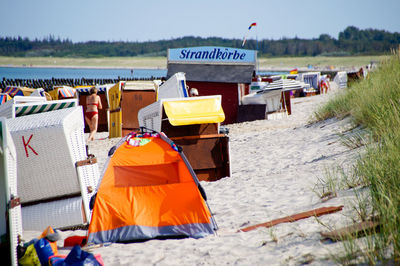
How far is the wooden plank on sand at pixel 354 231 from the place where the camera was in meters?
3.36

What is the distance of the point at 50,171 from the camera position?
17.1ft

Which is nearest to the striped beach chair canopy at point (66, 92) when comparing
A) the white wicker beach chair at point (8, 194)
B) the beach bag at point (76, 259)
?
the white wicker beach chair at point (8, 194)

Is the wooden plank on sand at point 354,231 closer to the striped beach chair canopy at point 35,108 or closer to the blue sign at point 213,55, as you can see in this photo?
the striped beach chair canopy at point 35,108

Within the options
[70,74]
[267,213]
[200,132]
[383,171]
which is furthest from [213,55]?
[70,74]

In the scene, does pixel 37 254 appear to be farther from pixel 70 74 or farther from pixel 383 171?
pixel 70 74

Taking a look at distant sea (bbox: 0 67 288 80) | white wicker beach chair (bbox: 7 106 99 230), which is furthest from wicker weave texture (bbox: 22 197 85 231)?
distant sea (bbox: 0 67 288 80)

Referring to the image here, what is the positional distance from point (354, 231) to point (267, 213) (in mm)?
1845

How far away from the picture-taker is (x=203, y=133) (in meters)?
7.79

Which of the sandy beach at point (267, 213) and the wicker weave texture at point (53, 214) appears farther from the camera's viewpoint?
the wicker weave texture at point (53, 214)

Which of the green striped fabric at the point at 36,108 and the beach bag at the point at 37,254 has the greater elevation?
the green striped fabric at the point at 36,108

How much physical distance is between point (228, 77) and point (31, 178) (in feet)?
41.9

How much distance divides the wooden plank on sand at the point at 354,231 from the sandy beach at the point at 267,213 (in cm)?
9

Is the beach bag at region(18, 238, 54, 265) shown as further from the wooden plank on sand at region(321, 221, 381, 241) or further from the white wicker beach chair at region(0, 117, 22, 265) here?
the wooden plank on sand at region(321, 221, 381, 241)

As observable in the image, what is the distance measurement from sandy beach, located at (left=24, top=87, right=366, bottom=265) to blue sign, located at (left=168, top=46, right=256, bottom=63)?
7.49m
